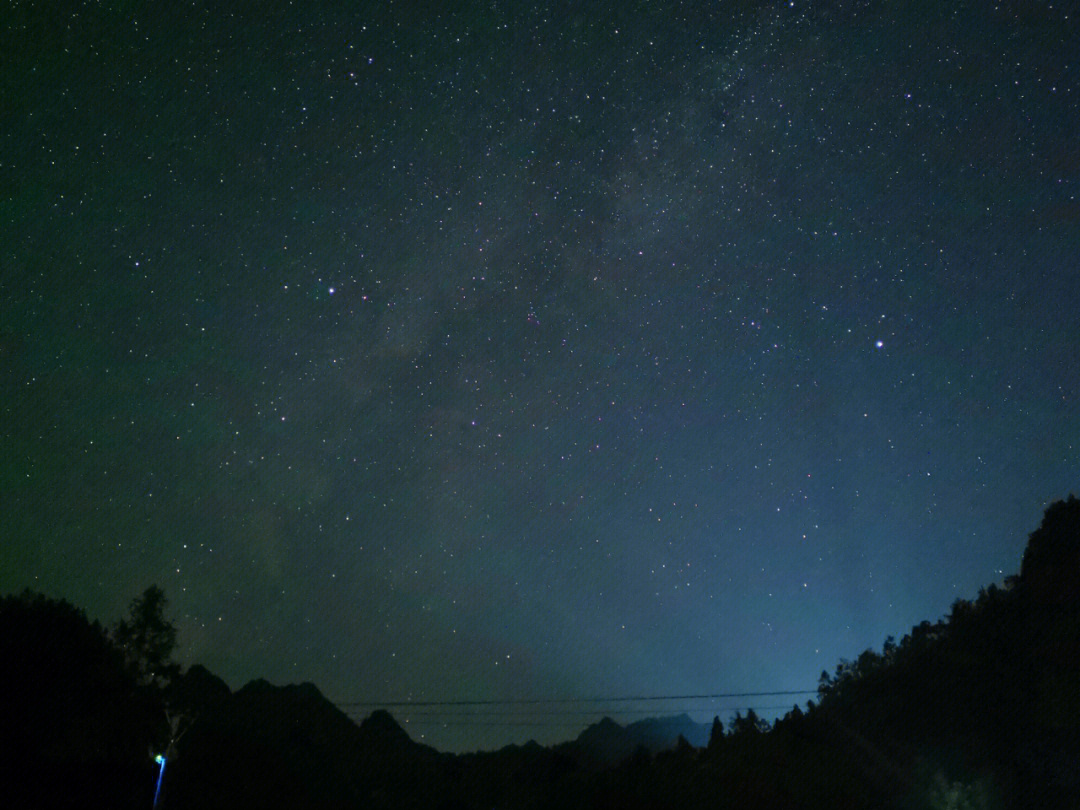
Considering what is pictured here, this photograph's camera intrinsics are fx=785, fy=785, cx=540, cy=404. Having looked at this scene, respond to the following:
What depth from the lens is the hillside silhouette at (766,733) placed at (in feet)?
84.5

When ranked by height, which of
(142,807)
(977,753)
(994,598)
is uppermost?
(994,598)

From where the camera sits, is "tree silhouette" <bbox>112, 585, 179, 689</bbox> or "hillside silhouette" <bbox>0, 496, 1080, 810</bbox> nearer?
"hillside silhouette" <bbox>0, 496, 1080, 810</bbox>

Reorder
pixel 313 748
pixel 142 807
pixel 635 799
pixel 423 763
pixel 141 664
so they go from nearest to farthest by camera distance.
A: pixel 142 807
pixel 635 799
pixel 141 664
pixel 313 748
pixel 423 763

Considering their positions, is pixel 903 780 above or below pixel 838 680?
below

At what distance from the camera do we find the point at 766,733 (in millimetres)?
35656

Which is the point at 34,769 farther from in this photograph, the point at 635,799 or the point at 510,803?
the point at 510,803

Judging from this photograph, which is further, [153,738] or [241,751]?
[241,751]

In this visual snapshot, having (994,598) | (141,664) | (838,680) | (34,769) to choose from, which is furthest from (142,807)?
(838,680)

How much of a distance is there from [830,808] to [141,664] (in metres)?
32.7

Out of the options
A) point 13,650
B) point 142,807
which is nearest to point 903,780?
point 142,807

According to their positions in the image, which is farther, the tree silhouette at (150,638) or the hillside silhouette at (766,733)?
the tree silhouette at (150,638)

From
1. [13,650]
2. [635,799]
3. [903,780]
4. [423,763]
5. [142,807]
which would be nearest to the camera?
[13,650]

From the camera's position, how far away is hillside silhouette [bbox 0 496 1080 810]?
2575 cm

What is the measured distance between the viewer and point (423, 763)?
6234cm
